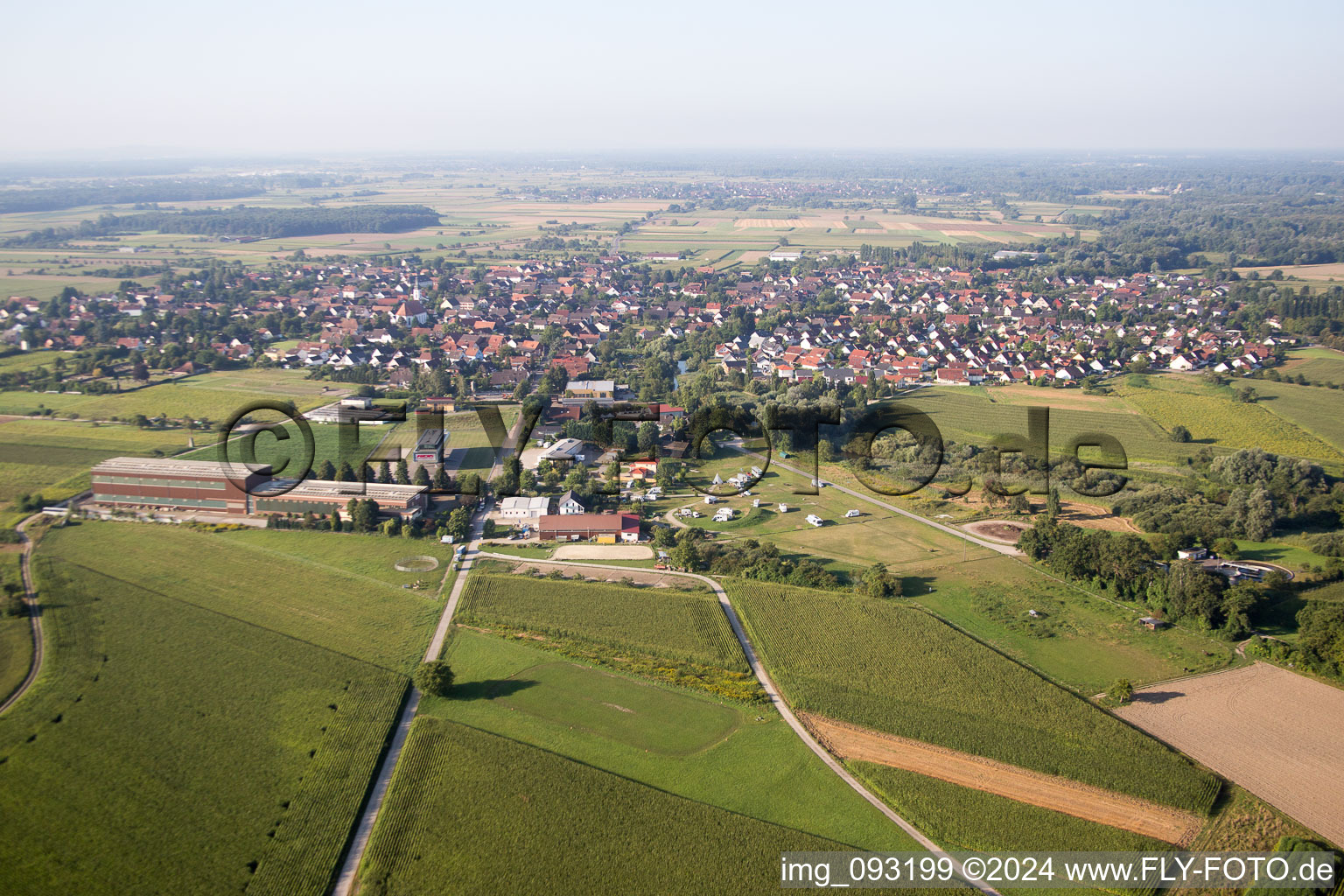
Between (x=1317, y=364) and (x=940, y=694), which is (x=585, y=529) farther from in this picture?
(x=1317, y=364)

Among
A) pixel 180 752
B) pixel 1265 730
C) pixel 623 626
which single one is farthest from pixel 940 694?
pixel 180 752

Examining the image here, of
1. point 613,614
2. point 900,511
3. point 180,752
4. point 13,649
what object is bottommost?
point 180,752

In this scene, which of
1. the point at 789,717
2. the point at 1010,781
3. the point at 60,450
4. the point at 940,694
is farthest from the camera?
the point at 60,450

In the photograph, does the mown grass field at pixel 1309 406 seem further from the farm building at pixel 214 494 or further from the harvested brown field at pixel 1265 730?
the farm building at pixel 214 494

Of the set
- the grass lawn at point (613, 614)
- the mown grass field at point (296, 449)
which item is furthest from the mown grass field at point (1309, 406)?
the mown grass field at point (296, 449)

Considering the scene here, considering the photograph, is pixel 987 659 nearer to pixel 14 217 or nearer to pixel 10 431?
pixel 10 431

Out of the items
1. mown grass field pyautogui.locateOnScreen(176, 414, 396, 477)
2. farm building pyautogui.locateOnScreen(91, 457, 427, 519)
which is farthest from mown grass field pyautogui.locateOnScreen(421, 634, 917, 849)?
mown grass field pyautogui.locateOnScreen(176, 414, 396, 477)
